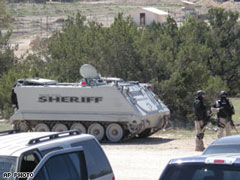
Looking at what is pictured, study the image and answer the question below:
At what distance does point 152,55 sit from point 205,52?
18.1 feet

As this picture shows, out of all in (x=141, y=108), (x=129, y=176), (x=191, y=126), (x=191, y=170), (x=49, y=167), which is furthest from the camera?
(x=191, y=126)

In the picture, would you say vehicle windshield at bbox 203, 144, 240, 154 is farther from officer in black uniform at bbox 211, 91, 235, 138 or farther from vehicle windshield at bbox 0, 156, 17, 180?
officer in black uniform at bbox 211, 91, 235, 138

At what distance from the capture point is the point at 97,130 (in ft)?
66.6

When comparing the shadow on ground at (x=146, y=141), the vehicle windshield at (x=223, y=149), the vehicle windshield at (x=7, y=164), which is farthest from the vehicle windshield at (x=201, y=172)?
the shadow on ground at (x=146, y=141)

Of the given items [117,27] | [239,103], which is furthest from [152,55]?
[239,103]

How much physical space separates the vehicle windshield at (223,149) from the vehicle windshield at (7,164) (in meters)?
2.10

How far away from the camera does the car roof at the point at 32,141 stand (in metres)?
6.49

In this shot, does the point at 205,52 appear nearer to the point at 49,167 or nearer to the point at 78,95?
the point at 78,95

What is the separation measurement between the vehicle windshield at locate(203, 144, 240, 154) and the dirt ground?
6170 millimetres

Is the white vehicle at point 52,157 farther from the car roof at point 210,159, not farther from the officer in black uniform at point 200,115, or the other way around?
the officer in black uniform at point 200,115

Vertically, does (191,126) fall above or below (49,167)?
below

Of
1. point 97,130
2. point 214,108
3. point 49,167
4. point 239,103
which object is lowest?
point 239,103

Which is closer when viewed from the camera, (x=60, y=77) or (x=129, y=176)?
(x=129, y=176)

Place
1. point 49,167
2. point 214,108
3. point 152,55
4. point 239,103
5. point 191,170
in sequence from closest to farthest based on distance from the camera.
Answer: point 191,170 < point 49,167 < point 214,108 < point 152,55 < point 239,103
